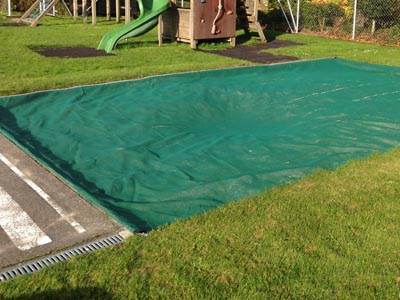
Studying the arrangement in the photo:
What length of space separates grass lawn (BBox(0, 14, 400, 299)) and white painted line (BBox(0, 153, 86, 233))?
543 millimetres

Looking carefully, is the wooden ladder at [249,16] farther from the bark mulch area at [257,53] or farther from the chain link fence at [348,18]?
the chain link fence at [348,18]

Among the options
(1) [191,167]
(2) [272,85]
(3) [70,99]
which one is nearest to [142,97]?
(3) [70,99]

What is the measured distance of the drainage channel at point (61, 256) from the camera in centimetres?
340

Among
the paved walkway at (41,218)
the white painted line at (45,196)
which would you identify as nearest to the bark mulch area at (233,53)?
the white painted line at (45,196)

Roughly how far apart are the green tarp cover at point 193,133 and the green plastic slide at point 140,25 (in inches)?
179

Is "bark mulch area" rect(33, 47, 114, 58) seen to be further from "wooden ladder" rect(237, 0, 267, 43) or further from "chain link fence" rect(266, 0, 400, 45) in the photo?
"chain link fence" rect(266, 0, 400, 45)

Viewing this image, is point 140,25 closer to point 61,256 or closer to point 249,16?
point 249,16

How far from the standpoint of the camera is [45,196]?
459 cm

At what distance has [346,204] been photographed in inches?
175

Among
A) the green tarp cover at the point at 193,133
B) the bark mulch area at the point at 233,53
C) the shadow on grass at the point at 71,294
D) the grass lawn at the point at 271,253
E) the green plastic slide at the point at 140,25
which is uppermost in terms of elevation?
the green plastic slide at the point at 140,25

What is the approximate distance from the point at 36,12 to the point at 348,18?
14.5 m

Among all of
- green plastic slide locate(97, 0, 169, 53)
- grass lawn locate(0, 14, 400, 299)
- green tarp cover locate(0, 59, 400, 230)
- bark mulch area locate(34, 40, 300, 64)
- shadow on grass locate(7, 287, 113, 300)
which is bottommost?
shadow on grass locate(7, 287, 113, 300)

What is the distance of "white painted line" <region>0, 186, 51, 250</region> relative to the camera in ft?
12.5

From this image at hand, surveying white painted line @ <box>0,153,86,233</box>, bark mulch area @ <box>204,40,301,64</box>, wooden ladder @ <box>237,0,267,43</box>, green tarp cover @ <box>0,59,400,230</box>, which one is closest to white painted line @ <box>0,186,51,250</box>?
white painted line @ <box>0,153,86,233</box>
